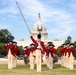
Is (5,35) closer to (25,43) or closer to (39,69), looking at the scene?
(25,43)

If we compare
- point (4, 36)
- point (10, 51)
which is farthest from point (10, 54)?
point (4, 36)

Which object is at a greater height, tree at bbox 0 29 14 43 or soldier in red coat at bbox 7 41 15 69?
tree at bbox 0 29 14 43

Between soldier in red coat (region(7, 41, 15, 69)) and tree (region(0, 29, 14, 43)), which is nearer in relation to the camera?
soldier in red coat (region(7, 41, 15, 69))

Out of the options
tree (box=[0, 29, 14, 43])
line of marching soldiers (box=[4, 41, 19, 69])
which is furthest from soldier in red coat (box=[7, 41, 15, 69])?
tree (box=[0, 29, 14, 43])

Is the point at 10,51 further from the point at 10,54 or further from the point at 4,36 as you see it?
the point at 4,36

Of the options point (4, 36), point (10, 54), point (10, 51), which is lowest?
point (10, 54)

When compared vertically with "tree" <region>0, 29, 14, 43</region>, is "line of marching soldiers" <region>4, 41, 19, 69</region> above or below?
below

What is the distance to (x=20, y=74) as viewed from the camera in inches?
703

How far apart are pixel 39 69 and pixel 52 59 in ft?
17.6

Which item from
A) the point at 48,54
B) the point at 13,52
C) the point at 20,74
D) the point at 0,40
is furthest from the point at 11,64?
the point at 0,40

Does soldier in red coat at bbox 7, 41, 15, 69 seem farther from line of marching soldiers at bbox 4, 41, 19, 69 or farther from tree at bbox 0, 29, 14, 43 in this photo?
tree at bbox 0, 29, 14, 43

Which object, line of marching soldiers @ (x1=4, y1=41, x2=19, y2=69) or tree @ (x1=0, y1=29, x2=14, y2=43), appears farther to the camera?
tree @ (x1=0, y1=29, x2=14, y2=43)

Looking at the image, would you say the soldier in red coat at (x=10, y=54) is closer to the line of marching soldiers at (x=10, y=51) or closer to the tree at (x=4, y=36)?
the line of marching soldiers at (x=10, y=51)

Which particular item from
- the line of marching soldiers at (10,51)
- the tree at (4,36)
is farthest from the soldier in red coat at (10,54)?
the tree at (4,36)
